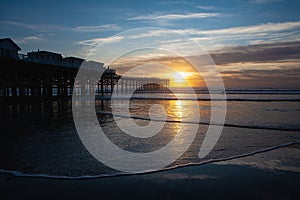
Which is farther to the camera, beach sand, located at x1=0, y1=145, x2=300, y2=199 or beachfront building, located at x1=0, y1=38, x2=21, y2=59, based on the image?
beachfront building, located at x1=0, y1=38, x2=21, y2=59

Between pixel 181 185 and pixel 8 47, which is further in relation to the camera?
pixel 8 47

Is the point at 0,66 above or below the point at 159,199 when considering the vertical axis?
above

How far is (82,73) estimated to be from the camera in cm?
4184

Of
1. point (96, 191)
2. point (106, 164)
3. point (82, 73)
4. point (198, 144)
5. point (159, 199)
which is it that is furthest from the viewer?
point (82, 73)

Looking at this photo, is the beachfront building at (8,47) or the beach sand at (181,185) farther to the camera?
the beachfront building at (8,47)

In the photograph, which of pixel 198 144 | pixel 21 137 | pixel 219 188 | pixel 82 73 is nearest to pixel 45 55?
pixel 82 73

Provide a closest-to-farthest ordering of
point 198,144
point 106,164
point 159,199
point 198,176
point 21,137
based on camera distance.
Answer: point 159,199 < point 198,176 < point 106,164 < point 198,144 < point 21,137

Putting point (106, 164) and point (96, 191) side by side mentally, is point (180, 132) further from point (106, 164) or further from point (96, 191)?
point (96, 191)

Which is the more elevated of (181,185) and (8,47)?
(8,47)

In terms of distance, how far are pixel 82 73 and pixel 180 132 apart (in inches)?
1444

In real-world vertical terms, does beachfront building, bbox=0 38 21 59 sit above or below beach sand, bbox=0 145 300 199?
above

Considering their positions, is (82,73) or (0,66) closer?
(0,66)

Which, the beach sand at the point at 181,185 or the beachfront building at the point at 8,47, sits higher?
the beachfront building at the point at 8,47

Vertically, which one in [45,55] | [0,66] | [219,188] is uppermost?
[45,55]
